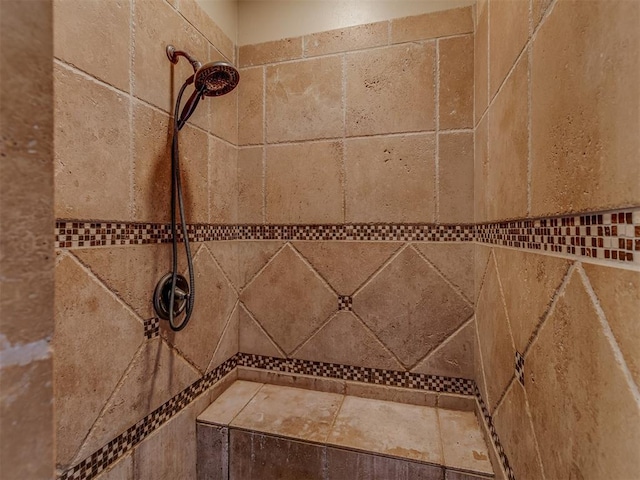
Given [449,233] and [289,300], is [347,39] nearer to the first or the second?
[449,233]

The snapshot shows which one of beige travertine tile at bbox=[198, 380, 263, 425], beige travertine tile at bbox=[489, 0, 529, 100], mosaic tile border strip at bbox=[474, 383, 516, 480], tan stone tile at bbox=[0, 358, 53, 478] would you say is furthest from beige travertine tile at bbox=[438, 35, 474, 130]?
beige travertine tile at bbox=[198, 380, 263, 425]

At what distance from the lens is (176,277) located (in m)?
1.03

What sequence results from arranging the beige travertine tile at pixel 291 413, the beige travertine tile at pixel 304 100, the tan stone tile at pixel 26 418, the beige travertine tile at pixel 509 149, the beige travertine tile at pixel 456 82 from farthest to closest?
the beige travertine tile at pixel 304 100
the beige travertine tile at pixel 456 82
the beige travertine tile at pixel 291 413
the beige travertine tile at pixel 509 149
the tan stone tile at pixel 26 418

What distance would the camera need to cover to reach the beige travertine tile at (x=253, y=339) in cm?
140

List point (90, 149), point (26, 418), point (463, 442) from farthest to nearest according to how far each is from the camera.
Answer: point (463, 442), point (90, 149), point (26, 418)

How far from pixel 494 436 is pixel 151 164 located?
137 cm

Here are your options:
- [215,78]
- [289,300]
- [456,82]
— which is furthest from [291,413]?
[456,82]

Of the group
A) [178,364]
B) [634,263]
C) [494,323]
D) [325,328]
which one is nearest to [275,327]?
[325,328]

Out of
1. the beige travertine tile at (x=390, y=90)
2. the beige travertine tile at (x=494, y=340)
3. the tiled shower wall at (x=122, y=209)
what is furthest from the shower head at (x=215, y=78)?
the beige travertine tile at (x=494, y=340)

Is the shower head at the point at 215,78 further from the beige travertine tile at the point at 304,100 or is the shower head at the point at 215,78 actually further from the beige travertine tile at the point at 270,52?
the beige travertine tile at the point at 270,52

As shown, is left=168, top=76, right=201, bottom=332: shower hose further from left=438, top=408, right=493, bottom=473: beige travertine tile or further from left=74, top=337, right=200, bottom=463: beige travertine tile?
left=438, top=408, right=493, bottom=473: beige travertine tile

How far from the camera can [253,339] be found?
1.43 meters

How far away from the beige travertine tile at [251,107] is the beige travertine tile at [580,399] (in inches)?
50.5

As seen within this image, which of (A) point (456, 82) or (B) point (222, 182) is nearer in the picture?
(A) point (456, 82)
